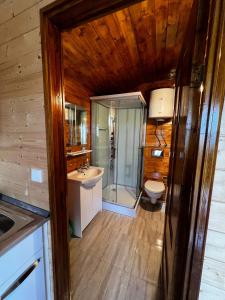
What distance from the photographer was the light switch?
3.28ft

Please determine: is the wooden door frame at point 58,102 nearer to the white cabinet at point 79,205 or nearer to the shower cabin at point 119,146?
the white cabinet at point 79,205

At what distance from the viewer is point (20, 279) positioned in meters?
0.84

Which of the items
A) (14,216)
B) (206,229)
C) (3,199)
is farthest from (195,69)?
(3,199)

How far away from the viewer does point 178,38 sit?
1479mm

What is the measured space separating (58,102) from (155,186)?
233cm

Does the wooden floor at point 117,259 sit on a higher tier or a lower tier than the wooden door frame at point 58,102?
lower

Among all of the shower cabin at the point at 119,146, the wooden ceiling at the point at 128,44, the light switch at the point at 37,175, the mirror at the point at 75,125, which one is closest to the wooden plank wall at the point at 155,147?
the shower cabin at the point at 119,146

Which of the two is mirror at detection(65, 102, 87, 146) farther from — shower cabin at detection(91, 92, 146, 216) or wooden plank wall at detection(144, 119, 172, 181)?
wooden plank wall at detection(144, 119, 172, 181)

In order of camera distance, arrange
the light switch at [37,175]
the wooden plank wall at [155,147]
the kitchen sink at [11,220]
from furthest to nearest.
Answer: the wooden plank wall at [155,147], the light switch at [37,175], the kitchen sink at [11,220]

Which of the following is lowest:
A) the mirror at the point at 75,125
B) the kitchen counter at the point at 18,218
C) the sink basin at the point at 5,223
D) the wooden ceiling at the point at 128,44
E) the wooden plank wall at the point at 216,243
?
the sink basin at the point at 5,223

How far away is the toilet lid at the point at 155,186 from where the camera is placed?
2.53 meters

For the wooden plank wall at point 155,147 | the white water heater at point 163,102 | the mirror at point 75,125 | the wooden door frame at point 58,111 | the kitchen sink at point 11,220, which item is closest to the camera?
the wooden door frame at point 58,111

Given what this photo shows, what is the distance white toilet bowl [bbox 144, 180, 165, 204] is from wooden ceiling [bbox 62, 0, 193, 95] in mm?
2012

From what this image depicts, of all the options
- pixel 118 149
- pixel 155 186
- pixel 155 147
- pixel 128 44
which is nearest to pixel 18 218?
pixel 128 44
